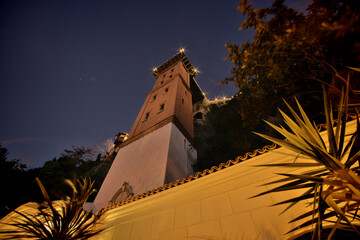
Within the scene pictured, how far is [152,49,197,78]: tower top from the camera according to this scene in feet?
83.4

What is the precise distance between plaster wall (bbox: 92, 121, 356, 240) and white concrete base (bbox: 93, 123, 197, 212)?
3.25 m

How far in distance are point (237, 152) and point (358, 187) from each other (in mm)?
9272

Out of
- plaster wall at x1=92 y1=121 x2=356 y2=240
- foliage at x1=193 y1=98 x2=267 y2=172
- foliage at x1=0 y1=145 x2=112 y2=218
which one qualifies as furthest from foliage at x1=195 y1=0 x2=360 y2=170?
foliage at x1=0 y1=145 x2=112 y2=218

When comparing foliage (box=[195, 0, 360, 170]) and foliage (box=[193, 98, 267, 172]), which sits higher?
foliage (box=[193, 98, 267, 172])

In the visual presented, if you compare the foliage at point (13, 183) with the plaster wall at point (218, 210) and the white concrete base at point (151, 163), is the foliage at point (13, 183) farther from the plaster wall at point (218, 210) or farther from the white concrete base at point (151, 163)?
the plaster wall at point (218, 210)

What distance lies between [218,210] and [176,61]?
25.1 m

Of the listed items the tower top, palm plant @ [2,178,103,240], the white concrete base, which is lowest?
palm plant @ [2,178,103,240]

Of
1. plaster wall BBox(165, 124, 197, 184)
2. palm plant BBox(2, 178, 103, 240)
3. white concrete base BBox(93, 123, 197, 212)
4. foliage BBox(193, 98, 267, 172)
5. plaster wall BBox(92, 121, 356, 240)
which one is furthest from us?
foliage BBox(193, 98, 267, 172)

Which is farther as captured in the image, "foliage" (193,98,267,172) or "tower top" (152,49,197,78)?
"tower top" (152,49,197,78)

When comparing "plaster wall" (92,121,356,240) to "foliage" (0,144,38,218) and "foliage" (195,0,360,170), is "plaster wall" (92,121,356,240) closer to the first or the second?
"foliage" (195,0,360,170)

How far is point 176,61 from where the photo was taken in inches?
1016

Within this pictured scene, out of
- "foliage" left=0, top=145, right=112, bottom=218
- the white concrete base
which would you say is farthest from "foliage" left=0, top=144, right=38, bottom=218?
the white concrete base

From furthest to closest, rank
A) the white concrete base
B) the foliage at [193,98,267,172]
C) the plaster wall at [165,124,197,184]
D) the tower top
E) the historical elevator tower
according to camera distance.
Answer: the tower top → the foliage at [193,98,267,172] → the plaster wall at [165,124,197,184] → the historical elevator tower → the white concrete base

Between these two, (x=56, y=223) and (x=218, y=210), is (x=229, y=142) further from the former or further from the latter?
(x=56, y=223)
